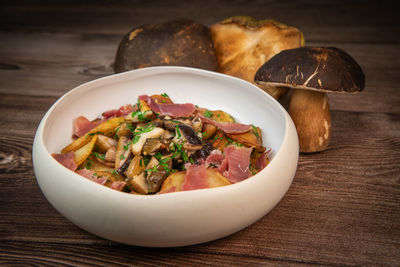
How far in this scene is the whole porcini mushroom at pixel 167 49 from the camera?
178 centimetres

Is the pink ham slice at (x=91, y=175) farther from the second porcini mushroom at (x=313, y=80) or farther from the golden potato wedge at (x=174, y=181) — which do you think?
the second porcini mushroom at (x=313, y=80)

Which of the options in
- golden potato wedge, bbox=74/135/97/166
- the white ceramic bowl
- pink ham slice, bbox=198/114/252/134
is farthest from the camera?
pink ham slice, bbox=198/114/252/134

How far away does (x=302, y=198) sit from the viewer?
1.29 meters

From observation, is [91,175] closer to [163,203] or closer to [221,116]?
[163,203]

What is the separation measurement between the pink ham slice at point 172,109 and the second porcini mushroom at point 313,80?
0.28m

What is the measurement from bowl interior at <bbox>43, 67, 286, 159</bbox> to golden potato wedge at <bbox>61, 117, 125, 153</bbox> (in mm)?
75

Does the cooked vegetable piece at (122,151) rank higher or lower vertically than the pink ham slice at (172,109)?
higher

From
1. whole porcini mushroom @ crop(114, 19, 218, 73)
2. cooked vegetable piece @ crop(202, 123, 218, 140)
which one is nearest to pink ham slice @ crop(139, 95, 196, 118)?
cooked vegetable piece @ crop(202, 123, 218, 140)

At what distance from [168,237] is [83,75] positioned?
59.9 inches

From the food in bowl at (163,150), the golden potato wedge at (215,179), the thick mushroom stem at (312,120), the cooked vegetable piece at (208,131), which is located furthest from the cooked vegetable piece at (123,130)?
the thick mushroom stem at (312,120)

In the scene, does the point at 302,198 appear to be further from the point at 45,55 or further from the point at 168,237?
the point at 45,55

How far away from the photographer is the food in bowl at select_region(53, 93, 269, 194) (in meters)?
1.04

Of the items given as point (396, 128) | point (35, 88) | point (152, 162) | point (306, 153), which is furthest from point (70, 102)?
point (396, 128)

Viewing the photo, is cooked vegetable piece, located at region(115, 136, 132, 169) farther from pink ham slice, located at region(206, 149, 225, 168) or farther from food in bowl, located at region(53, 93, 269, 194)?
→ pink ham slice, located at region(206, 149, 225, 168)
